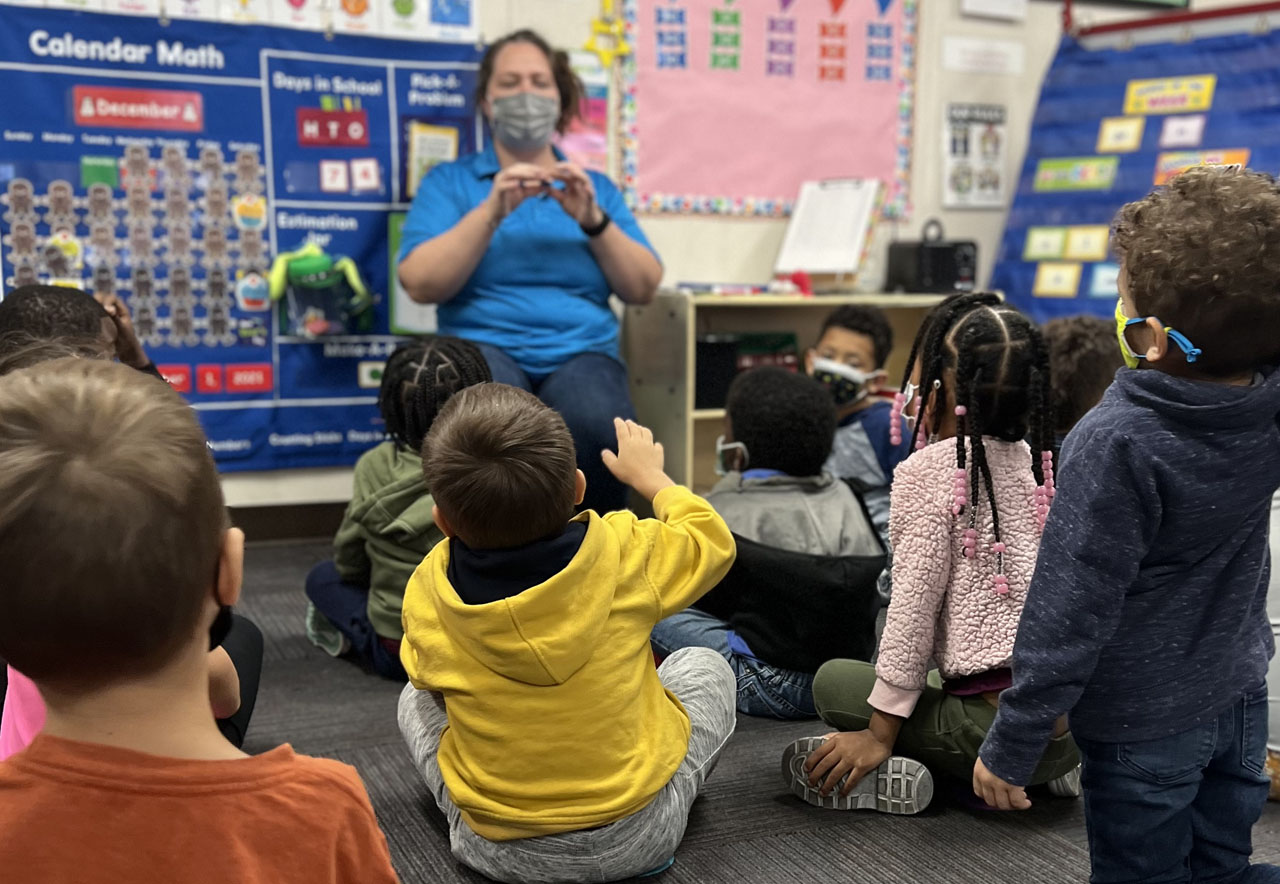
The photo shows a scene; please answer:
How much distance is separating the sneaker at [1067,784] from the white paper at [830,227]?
7.35 ft

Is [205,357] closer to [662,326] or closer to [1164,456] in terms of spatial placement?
[662,326]

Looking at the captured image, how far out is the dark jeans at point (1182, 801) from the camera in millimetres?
1126

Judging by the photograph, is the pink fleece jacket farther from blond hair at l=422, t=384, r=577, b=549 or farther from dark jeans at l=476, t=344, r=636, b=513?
dark jeans at l=476, t=344, r=636, b=513

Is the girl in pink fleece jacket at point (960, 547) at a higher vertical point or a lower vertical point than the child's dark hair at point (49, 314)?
lower

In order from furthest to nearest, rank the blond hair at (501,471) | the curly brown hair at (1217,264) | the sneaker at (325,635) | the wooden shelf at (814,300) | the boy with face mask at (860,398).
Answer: the wooden shelf at (814,300) → the boy with face mask at (860,398) → the sneaker at (325,635) → the blond hair at (501,471) → the curly brown hair at (1217,264)

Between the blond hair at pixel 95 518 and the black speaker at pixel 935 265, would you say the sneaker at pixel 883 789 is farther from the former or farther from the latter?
the black speaker at pixel 935 265

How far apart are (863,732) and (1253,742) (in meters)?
0.58

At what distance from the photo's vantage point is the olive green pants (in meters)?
1.62

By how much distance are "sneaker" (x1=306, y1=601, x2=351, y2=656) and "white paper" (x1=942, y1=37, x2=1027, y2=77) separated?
297 cm

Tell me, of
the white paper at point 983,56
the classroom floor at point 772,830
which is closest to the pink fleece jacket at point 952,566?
the classroom floor at point 772,830

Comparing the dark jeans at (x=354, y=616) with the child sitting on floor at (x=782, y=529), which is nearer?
the child sitting on floor at (x=782, y=529)

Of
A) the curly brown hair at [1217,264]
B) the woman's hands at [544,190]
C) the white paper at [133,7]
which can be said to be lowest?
the curly brown hair at [1217,264]

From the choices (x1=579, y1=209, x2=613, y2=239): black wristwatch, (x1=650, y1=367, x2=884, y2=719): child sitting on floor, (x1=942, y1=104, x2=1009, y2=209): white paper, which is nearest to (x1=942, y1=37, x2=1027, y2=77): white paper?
(x1=942, y1=104, x2=1009, y2=209): white paper

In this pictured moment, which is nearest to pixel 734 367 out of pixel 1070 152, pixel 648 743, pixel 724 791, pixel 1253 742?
pixel 1070 152
